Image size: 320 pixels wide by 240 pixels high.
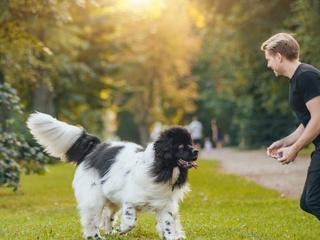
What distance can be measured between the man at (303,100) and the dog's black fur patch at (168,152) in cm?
151

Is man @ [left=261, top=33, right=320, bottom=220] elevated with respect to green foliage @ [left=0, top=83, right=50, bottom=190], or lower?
elevated

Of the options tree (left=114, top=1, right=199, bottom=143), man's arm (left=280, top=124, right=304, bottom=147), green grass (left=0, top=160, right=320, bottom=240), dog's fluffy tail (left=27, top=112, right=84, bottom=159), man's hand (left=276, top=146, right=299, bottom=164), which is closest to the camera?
man's hand (left=276, top=146, right=299, bottom=164)

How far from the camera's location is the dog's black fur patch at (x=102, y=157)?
9812 millimetres

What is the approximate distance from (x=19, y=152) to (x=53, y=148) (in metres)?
7.79

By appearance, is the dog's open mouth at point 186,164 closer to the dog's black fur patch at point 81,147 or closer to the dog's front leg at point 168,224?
the dog's front leg at point 168,224

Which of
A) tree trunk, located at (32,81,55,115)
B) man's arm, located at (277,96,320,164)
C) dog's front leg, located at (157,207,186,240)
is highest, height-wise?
man's arm, located at (277,96,320,164)

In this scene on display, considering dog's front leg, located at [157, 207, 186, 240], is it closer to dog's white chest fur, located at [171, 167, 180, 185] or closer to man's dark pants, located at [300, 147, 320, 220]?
dog's white chest fur, located at [171, 167, 180, 185]

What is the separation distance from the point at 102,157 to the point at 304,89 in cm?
A: 332

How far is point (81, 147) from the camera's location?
33.8 feet

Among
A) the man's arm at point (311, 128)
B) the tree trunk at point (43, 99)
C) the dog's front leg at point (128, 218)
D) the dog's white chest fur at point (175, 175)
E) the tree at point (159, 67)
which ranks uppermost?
the man's arm at point (311, 128)

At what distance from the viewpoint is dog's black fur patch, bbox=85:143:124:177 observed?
981cm

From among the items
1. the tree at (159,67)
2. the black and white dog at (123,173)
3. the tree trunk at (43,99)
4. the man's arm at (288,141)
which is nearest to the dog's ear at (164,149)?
the black and white dog at (123,173)

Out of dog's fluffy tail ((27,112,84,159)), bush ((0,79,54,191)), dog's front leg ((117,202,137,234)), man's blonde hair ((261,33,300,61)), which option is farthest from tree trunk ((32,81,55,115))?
man's blonde hair ((261,33,300,61))

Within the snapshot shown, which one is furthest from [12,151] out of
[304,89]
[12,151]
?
[304,89]
